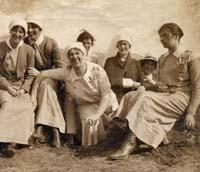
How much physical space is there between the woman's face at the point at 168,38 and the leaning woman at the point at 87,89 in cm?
71

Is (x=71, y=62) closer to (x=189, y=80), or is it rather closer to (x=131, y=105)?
(x=131, y=105)

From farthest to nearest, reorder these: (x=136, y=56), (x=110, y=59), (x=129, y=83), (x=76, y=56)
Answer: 1. (x=136, y=56)
2. (x=110, y=59)
3. (x=129, y=83)
4. (x=76, y=56)

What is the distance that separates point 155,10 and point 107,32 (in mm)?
752

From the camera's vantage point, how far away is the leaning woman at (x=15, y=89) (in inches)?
231

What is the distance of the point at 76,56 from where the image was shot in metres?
6.09

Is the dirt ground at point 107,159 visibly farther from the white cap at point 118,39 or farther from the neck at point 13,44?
the white cap at point 118,39

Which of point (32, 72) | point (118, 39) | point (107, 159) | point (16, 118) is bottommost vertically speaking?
point (107, 159)

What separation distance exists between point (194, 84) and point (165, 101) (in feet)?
1.13

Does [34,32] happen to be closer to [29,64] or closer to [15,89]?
[29,64]

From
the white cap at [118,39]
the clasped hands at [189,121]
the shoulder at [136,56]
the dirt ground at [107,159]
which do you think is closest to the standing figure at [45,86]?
the dirt ground at [107,159]

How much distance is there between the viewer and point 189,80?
6199 millimetres

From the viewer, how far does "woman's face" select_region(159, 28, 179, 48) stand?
625cm

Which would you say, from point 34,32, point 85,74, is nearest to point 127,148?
point 85,74

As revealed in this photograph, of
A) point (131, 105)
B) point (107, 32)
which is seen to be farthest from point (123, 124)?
point (107, 32)
